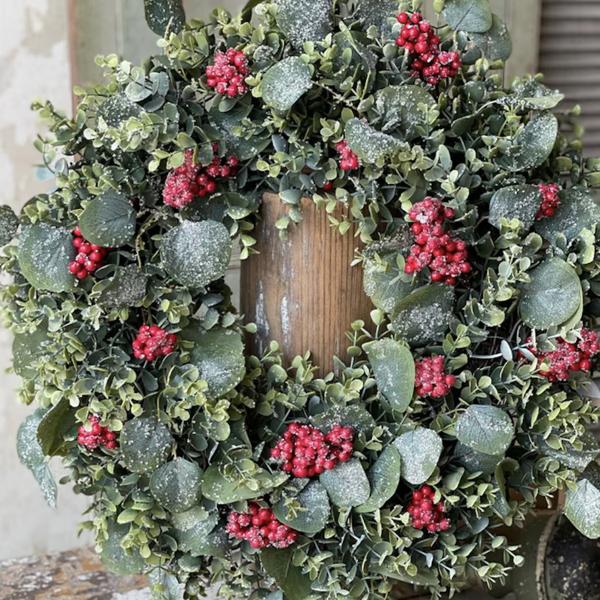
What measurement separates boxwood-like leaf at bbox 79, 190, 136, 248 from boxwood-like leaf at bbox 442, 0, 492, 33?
1.26 ft

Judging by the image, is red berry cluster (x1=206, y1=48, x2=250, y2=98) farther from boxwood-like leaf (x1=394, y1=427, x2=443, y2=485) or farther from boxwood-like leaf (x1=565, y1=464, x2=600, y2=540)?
boxwood-like leaf (x1=565, y1=464, x2=600, y2=540)

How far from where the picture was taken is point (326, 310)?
94 cm

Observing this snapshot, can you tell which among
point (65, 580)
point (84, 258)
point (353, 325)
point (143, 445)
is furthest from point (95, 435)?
point (65, 580)

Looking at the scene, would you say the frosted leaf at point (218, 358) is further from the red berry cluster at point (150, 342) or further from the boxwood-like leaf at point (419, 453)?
the boxwood-like leaf at point (419, 453)

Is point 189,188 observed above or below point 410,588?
above

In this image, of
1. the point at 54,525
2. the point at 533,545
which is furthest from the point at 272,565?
the point at 54,525

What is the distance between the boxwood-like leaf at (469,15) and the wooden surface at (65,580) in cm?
91

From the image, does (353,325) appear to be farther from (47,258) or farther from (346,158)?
(47,258)

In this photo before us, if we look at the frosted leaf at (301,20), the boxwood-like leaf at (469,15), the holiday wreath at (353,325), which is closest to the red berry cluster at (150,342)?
the holiday wreath at (353,325)

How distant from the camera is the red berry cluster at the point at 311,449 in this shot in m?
0.88

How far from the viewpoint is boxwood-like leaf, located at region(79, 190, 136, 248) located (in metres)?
0.84

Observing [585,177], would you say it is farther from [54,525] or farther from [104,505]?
[54,525]

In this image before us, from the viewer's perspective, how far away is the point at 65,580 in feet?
4.58

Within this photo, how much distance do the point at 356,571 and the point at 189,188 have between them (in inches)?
16.1
